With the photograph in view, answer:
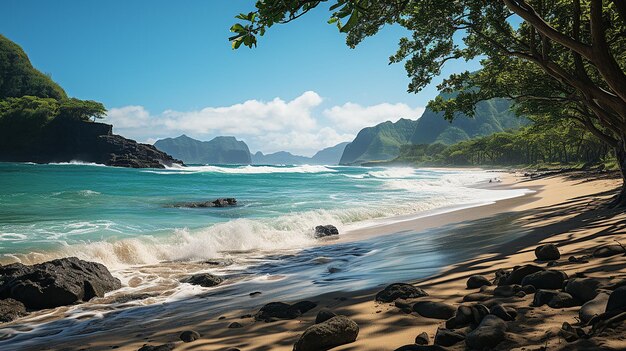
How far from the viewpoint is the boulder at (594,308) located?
2.85 meters

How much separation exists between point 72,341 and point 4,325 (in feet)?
7.19

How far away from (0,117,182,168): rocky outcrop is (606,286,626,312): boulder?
115007 millimetres

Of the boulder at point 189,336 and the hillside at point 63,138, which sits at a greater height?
the hillside at point 63,138

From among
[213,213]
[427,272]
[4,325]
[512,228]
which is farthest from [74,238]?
[512,228]

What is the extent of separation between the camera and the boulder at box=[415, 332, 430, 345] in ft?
10.0

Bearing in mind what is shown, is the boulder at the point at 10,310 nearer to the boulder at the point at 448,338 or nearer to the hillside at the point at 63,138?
the boulder at the point at 448,338

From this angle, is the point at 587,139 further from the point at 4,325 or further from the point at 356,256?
the point at 4,325

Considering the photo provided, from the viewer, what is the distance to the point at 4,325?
6344 millimetres

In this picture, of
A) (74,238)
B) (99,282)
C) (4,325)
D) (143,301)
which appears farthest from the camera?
(74,238)

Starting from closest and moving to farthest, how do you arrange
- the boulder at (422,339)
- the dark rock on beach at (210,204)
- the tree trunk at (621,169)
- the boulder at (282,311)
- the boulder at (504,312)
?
the boulder at (422,339), the boulder at (504,312), the boulder at (282,311), the tree trunk at (621,169), the dark rock on beach at (210,204)

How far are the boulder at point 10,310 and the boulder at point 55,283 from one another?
191mm

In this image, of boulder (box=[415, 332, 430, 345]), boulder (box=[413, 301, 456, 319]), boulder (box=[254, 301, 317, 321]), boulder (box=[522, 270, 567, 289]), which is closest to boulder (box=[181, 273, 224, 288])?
Answer: boulder (box=[254, 301, 317, 321])

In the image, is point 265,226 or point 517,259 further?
point 265,226

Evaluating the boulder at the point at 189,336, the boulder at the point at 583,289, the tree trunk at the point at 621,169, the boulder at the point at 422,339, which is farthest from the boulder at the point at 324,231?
the boulder at the point at 422,339
